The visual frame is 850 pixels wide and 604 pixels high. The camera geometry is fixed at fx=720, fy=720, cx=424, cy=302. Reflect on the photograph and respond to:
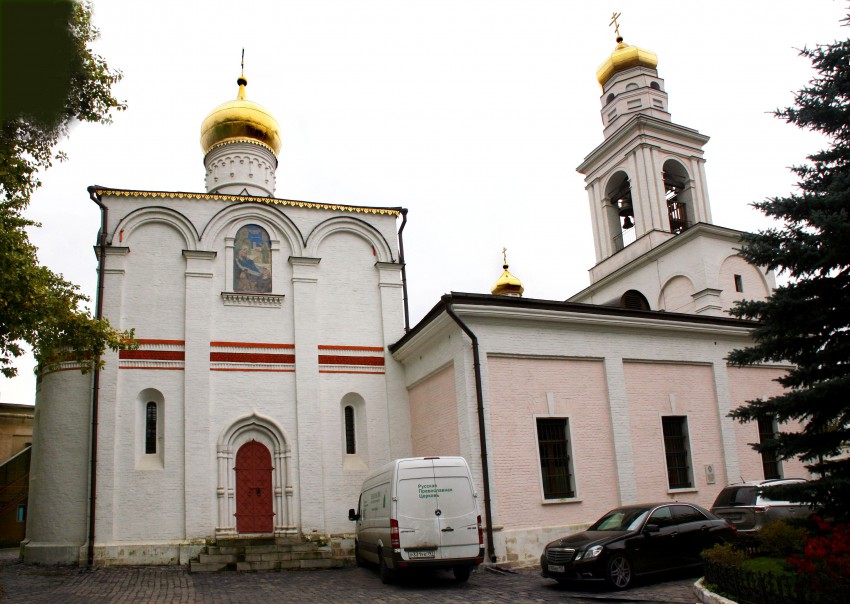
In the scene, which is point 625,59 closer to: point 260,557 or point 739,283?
point 739,283

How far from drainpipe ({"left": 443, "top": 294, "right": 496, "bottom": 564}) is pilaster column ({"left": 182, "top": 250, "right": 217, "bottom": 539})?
6.41 m

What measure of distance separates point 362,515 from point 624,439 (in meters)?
6.18

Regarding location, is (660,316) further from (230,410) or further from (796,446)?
(230,410)

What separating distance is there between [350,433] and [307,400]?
1.46 meters

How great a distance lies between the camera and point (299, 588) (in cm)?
1213

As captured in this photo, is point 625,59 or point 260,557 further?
point 625,59

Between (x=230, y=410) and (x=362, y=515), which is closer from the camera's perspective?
(x=362, y=515)

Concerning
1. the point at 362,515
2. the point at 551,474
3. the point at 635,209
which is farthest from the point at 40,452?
the point at 635,209

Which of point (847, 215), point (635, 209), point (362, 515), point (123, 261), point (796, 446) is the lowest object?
point (362, 515)

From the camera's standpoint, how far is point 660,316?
57.4ft

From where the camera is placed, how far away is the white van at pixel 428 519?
11.9m

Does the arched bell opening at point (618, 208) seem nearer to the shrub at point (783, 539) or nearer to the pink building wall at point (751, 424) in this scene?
the pink building wall at point (751, 424)

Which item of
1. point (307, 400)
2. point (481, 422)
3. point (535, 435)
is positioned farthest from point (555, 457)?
point (307, 400)

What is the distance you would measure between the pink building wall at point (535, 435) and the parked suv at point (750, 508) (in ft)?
8.23
